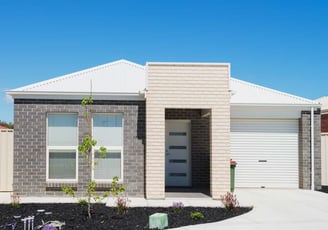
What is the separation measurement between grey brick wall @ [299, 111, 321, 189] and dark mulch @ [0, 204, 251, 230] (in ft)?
18.6

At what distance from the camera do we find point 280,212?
405 inches

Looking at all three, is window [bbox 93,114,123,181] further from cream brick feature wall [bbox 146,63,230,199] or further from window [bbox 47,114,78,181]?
cream brick feature wall [bbox 146,63,230,199]

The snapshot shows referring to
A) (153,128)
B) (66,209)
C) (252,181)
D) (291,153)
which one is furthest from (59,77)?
(291,153)

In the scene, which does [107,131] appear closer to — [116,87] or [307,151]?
[116,87]

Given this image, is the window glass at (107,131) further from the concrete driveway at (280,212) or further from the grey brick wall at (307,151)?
the grey brick wall at (307,151)

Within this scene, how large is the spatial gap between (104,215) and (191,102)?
4672 millimetres

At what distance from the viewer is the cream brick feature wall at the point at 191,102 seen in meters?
12.5

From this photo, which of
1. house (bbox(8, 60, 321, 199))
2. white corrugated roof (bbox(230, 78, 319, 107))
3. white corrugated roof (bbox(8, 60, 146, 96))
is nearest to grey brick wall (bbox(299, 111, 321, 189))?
white corrugated roof (bbox(230, 78, 319, 107))

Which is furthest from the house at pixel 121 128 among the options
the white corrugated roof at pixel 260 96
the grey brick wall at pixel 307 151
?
the grey brick wall at pixel 307 151

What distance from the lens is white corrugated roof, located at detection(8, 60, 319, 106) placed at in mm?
13016

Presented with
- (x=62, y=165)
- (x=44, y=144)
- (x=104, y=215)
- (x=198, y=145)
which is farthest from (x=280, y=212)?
(x=44, y=144)

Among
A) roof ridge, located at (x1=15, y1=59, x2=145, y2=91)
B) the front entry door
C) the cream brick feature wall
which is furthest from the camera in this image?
the front entry door

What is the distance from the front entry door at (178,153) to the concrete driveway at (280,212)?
2.19m

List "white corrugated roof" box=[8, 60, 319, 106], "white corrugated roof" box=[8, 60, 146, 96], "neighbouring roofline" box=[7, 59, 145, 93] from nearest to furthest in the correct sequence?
"white corrugated roof" box=[8, 60, 319, 106] < "white corrugated roof" box=[8, 60, 146, 96] < "neighbouring roofline" box=[7, 59, 145, 93]
